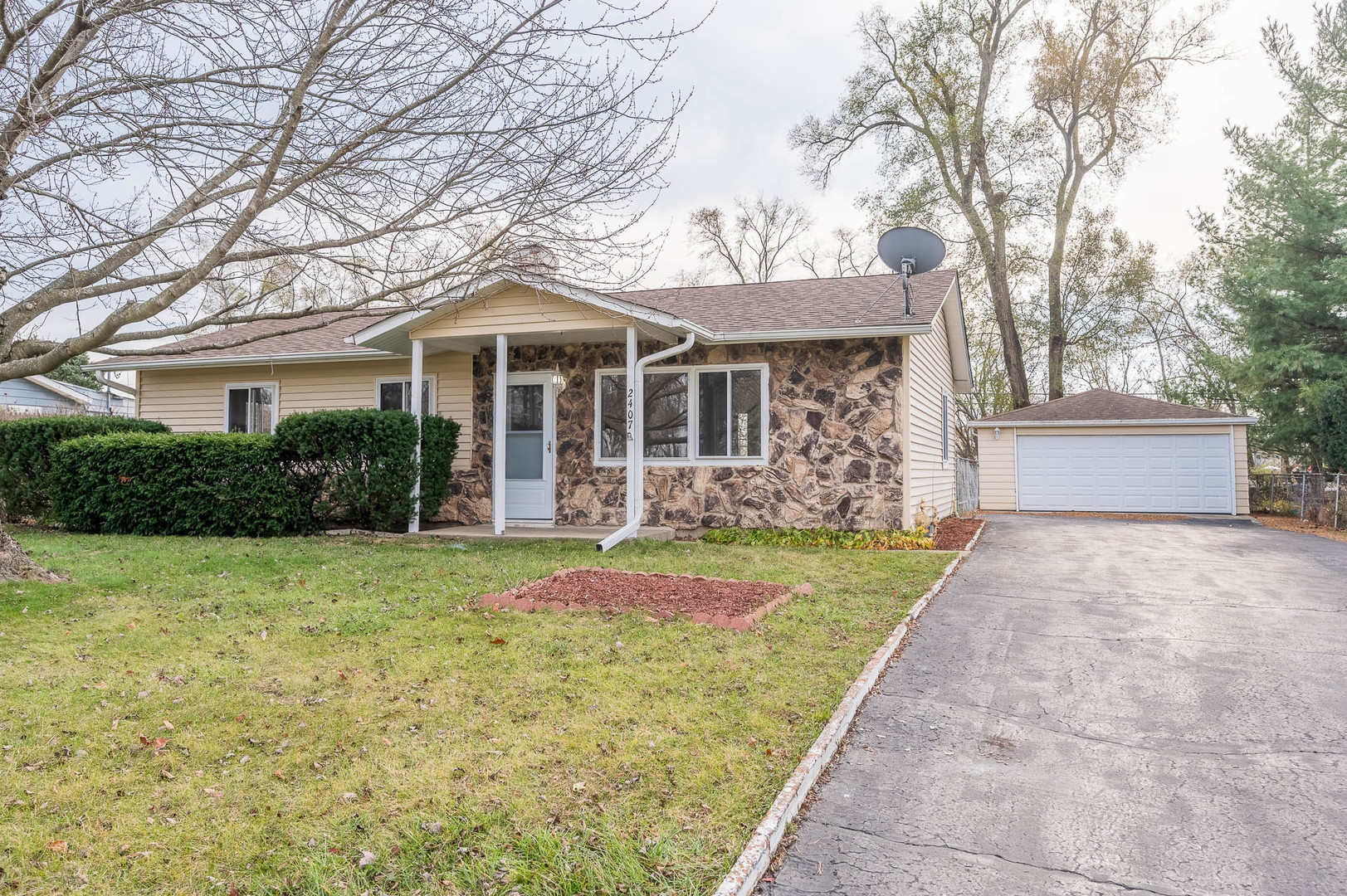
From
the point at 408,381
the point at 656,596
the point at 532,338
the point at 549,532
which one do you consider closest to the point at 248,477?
the point at 408,381

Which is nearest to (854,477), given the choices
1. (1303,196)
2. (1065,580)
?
(1065,580)

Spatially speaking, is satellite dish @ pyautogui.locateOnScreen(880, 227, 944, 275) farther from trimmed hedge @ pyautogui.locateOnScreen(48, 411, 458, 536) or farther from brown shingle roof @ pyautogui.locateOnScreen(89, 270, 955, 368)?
trimmed hedge @ pyautogui.locateOnScreen(48, 411, 458, 536)

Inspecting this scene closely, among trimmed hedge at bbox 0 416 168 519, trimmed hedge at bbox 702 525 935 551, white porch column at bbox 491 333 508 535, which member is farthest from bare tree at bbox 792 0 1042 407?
trimmed hedge at bbox 0 416 168 519

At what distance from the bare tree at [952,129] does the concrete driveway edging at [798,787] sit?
21176 mm

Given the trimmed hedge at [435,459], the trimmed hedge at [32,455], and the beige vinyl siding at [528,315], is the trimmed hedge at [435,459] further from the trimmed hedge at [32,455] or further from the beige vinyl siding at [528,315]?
the trimmed hedge at [32,455]

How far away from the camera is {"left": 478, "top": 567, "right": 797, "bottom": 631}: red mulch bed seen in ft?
19.8

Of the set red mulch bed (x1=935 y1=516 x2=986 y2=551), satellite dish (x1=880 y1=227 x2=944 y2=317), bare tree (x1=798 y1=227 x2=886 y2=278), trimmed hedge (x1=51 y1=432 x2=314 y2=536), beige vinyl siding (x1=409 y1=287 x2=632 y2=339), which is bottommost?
red mulch bed (x1=935 y1=516 x2=986 y2=551)

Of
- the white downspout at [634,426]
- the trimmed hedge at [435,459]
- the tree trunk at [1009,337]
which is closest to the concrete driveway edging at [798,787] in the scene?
the white downspout at [634,426]

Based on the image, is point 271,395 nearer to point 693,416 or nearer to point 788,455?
point 693,416

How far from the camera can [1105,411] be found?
19.6 m

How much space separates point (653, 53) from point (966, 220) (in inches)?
864

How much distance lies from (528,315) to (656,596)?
17.9 ft

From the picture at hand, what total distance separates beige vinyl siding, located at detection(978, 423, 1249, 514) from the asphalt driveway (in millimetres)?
12590

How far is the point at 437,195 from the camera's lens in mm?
5453
